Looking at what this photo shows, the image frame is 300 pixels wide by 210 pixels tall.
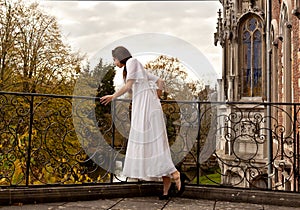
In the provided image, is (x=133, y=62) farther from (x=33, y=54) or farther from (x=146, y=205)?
(x=33, y=54)

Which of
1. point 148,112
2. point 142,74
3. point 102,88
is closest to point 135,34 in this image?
point 142,74

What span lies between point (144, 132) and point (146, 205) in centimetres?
96

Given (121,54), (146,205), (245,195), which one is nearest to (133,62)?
(121,54)

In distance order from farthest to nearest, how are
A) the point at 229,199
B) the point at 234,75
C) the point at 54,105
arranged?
the point at 234,75, the point at 54,105, the point at 229,199

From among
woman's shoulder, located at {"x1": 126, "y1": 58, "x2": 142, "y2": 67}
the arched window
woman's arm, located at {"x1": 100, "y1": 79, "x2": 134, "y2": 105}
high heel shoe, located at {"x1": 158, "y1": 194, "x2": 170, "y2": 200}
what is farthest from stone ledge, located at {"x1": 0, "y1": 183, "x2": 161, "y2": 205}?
the arched window

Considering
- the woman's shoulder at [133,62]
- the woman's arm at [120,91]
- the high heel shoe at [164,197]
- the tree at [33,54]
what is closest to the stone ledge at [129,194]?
the high heel shoe at [164,197]

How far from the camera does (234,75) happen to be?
706 inches

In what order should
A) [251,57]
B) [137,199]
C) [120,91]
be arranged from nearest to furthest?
[120,91] < [137,199] < [251,57]

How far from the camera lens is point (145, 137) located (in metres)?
4.64

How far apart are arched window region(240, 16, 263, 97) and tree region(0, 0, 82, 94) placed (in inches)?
318

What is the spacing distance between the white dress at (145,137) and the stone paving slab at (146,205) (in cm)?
40

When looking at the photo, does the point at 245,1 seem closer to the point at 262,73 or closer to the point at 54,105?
the point at 262,73

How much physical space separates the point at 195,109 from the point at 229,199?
4.98 feet

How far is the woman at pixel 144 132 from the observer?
181 inches
